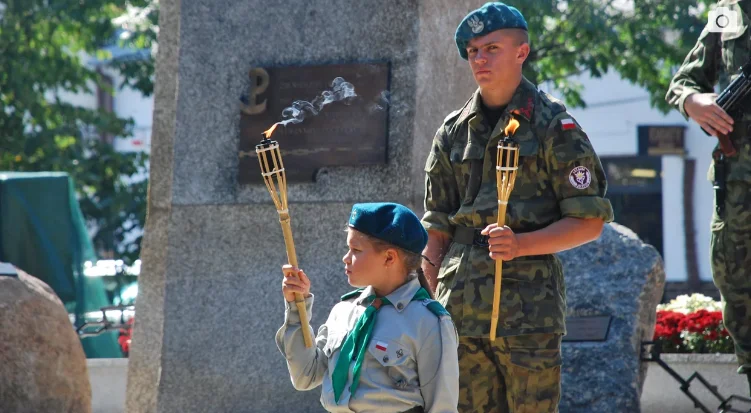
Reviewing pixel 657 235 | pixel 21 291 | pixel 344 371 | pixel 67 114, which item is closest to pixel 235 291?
pixel 21 291

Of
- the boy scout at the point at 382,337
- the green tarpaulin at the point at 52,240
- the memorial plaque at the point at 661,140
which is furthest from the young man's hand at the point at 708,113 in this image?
the memorial plaque at the point at 661,140

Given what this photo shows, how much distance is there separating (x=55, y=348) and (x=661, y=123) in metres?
20.1

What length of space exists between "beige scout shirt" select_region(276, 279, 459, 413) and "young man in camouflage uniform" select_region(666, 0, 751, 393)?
2.07 m

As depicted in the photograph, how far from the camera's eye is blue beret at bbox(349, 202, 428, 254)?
3.74 metres

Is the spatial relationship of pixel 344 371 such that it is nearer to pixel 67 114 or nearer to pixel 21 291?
pixel 21 291

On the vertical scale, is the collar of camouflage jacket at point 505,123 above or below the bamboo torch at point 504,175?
above

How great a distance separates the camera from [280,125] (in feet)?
20.1

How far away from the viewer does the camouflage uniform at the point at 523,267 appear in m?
4.13

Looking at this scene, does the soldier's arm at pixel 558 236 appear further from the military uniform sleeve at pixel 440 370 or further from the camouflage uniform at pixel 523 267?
the military uniform sleeve at pixel 440 370

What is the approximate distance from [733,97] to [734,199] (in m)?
0.43

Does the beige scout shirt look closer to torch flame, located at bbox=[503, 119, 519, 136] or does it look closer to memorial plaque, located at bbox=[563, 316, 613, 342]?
torch flame, located at bbox=[503, 119, 519, 136]

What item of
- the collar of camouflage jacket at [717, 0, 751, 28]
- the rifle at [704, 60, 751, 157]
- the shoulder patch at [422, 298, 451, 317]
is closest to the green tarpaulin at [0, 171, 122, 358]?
the rifle at [704, 60, 751, 157]

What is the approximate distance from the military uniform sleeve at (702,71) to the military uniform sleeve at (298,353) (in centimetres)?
254

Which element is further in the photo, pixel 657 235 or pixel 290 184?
pixel 657 235
